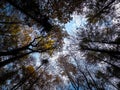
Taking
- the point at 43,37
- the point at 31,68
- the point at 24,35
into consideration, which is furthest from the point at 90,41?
the point at 31,68

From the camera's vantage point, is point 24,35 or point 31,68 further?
point 31,68

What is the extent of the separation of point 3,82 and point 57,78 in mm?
8803

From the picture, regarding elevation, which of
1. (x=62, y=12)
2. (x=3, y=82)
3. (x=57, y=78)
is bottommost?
(x=57, y=78)

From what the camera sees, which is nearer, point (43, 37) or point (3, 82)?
point (43, 37)

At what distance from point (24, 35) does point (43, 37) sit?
8.87 ft

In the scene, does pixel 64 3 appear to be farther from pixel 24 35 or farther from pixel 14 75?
pixel 14 75

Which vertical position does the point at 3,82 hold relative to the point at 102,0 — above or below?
below

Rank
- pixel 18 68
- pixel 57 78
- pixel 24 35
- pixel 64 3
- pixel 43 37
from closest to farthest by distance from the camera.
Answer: pixel 64 3
pixel 43 37
pixel 24 35
pixel 18 68
pixel 57 78

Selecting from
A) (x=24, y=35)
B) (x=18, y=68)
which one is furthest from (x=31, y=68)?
(x=24, y=35)

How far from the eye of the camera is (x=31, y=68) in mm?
19766

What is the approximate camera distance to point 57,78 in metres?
23.3

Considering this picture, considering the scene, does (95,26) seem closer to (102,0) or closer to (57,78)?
(102,0)

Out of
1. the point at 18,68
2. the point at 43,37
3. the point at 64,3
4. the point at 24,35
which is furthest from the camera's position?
the point at 18,68

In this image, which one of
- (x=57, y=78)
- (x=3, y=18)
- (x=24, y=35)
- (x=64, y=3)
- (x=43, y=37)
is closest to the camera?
(x=64, y=3)
